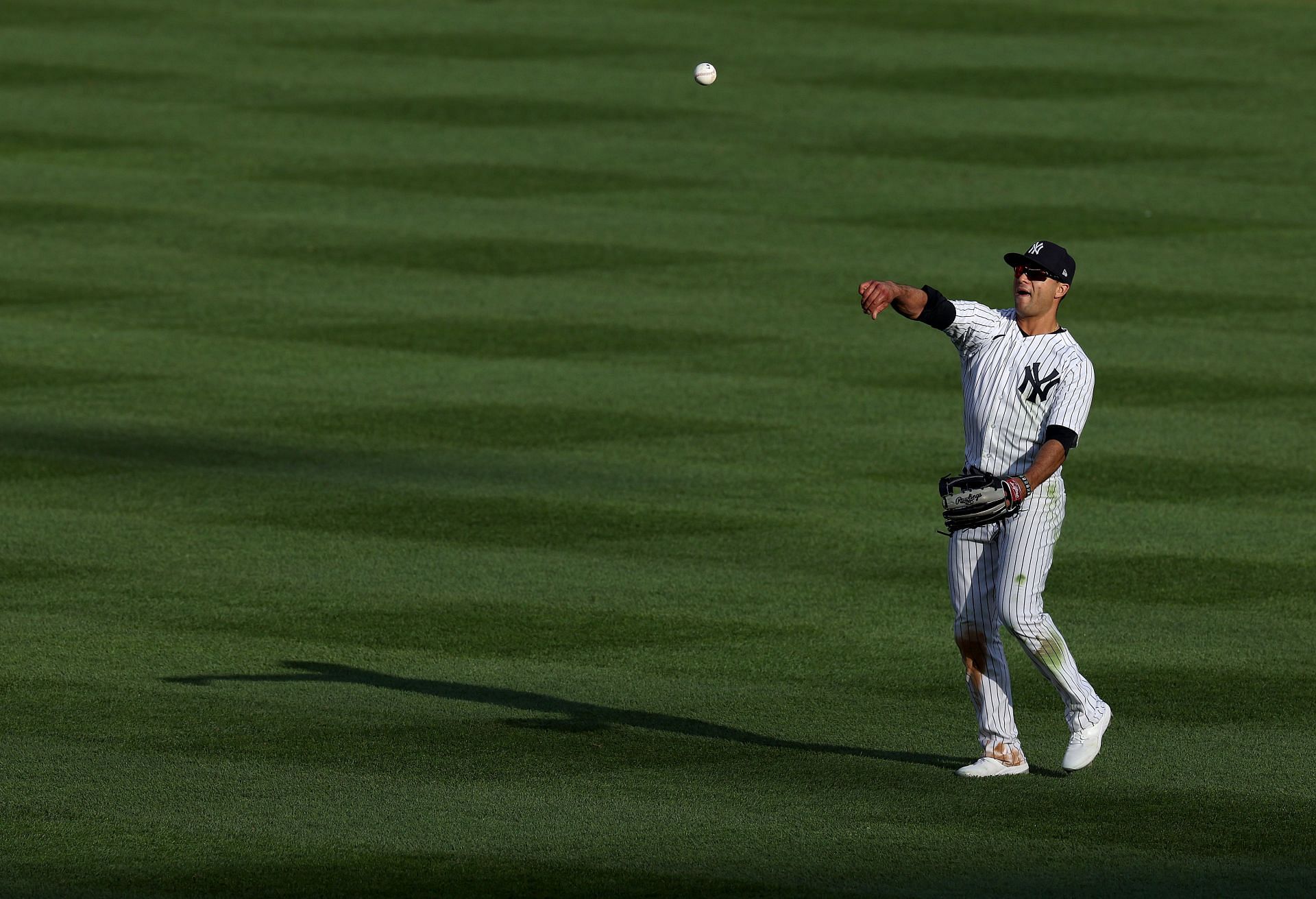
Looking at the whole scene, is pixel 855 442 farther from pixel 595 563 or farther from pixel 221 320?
pixel 221 320

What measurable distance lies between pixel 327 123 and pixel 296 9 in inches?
272

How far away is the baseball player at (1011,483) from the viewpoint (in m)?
9.09

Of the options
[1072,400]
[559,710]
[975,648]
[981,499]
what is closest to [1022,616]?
[975,648]

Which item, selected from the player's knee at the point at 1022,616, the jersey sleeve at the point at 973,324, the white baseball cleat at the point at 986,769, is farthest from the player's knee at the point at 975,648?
the jersey sleeve at the point at 973,324

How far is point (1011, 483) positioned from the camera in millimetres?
8945

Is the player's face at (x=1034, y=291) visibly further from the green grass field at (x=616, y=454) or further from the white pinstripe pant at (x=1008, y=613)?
the green grass field at (x=616, y=454)

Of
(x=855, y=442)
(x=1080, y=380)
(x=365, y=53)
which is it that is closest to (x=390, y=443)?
(x=855, y=442)

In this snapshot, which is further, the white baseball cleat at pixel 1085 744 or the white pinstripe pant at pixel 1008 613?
the white baseball cleat at pixel 1085 744

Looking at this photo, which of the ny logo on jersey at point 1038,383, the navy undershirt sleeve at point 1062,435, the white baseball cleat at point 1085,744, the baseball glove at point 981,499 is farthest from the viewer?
the white baseball cleat at point 1085,744

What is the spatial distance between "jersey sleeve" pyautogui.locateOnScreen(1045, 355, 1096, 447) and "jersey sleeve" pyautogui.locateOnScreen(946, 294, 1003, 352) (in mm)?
341

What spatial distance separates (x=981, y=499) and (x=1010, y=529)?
0.84 ft

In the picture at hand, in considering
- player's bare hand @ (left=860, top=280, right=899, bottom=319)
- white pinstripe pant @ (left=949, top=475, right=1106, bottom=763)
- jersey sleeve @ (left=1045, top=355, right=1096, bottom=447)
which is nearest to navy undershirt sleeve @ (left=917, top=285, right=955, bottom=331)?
player's bare hand @ (left=860, top=280, right=899, bottom=319)

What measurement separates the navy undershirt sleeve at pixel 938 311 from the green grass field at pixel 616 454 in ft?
5.50

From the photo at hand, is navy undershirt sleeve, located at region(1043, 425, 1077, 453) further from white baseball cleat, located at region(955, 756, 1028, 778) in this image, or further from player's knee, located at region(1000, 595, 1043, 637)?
white baseball cleat, located at region(955, 756, 1028, 778)
